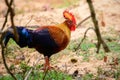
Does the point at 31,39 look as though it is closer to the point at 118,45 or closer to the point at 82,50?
the point at 82,50

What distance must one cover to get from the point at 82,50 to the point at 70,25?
1.85 metres

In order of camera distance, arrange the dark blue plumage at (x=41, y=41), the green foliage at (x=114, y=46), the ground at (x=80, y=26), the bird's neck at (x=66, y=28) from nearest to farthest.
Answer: the dark blue plumage at (x=41, y=41) < the bird's neck at (x=66, y=28) < the ground at (x=80, y=26) < the green foliage at (x=114, y=46)

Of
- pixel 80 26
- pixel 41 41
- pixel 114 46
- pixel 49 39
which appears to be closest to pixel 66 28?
pixel 49 39

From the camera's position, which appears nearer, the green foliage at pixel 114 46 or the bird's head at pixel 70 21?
the bird's head at pixel 70 21

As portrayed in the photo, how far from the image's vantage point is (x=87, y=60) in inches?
261

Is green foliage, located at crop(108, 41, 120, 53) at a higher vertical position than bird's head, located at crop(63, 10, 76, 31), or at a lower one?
lower

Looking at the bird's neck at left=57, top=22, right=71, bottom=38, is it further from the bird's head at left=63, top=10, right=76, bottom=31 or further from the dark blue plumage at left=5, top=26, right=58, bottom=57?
the dark blue plumage at left=5, top=26, right=58, bottom=57

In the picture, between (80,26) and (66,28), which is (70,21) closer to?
(66,28)

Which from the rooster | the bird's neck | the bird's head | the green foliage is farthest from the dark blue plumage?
the green foliage

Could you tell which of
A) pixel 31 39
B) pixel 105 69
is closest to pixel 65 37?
pixel 31 39

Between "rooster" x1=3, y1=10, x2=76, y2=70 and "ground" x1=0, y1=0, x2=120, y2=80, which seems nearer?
"rooster" x1=3, y1=10, x2=76, y2=70

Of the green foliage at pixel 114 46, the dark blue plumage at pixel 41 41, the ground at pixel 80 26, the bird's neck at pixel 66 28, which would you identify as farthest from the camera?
the green foliage at pixel 114 46

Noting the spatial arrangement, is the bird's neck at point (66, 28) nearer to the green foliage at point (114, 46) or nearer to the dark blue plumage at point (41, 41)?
the dark blue plumage at point (41, 41)

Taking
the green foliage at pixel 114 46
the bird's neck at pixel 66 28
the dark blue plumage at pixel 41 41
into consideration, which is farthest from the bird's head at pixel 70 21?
the green foliage at pixel 114 46
